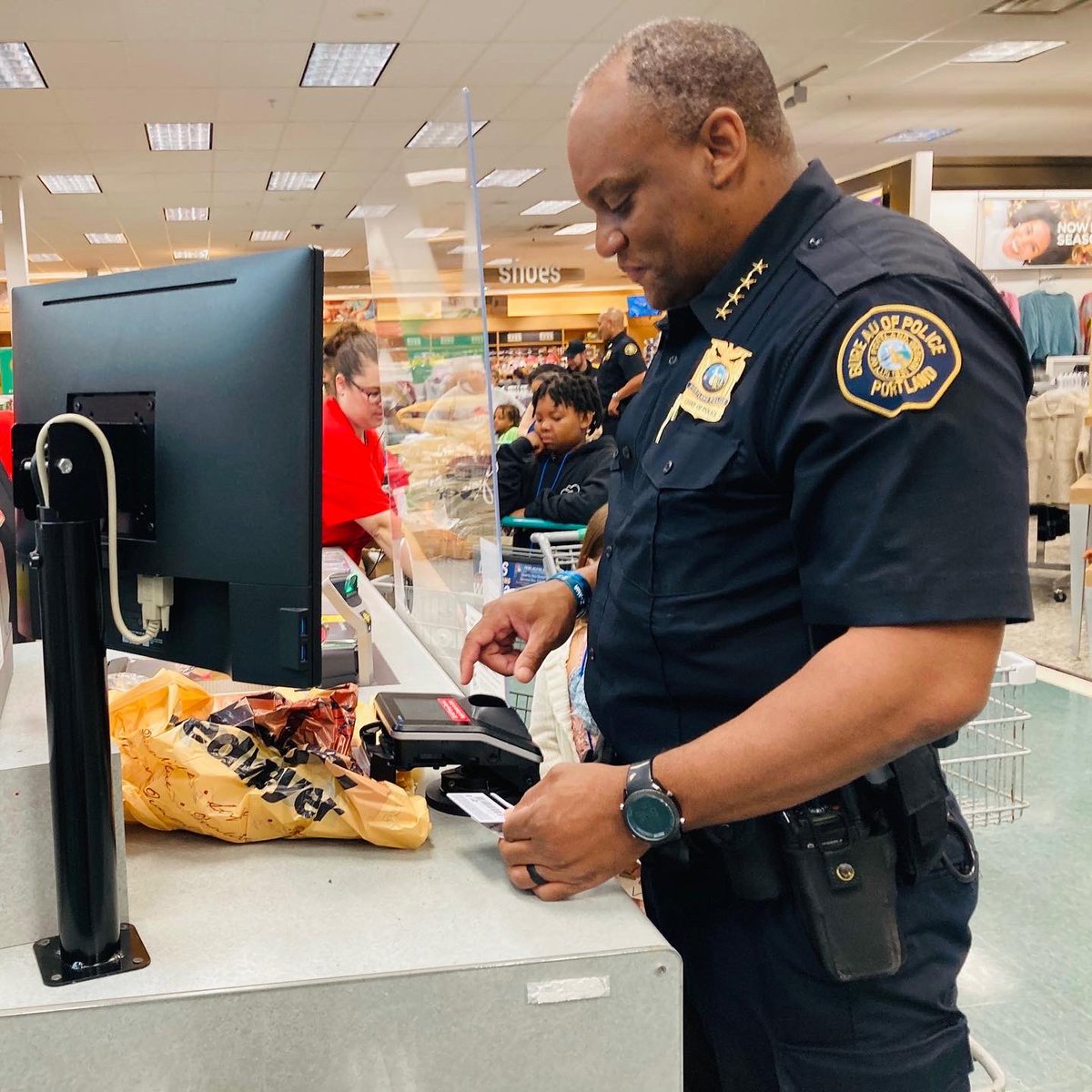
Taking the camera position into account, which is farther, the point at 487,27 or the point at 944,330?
the point at 487,27

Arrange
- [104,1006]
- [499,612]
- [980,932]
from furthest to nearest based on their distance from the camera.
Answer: [980,932]
[499,612]
[104,1006]

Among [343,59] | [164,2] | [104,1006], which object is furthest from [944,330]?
[343,59]

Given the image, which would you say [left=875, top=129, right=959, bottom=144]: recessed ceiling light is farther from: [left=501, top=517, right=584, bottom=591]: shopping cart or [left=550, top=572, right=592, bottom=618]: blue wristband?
[left=550, top=572, right=592, bottom=618]: blue wristband

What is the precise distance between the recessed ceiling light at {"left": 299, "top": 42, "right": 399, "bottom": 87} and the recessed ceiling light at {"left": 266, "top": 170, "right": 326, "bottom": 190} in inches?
124

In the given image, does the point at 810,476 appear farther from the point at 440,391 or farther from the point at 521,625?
the point at 440,391

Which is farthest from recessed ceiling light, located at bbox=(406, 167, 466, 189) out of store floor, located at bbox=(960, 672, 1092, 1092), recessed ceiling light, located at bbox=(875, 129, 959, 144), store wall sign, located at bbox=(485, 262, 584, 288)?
store wall sign, located at bbox=(485, 262, 584, 288)

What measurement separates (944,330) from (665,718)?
50 centimetres

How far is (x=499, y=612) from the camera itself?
58.6 inches

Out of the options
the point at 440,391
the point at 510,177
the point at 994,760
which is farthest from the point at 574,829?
the point at 510,177

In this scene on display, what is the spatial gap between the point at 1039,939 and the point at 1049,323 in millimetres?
6339

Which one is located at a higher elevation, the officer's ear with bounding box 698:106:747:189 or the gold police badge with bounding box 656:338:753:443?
the officer's ear with bounding box 698:106:747:189

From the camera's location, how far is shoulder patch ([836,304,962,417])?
964mm

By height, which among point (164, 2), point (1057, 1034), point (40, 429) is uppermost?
point (164, 2)

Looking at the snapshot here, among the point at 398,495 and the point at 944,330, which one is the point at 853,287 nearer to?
the point at 944,330
